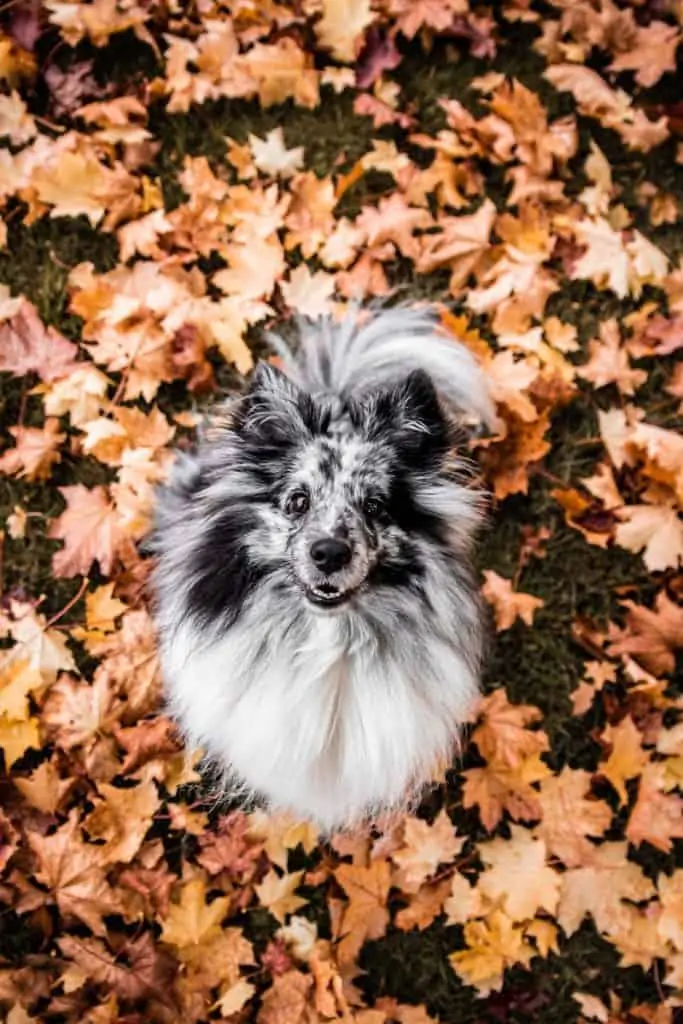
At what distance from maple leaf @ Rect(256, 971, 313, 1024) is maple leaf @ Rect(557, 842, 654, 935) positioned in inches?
27.7

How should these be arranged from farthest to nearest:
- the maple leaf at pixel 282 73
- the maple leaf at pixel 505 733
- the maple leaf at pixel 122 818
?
the maple leaf at pixel 282 73
the maple leaf at pixel 505 733
the maple leaf at pixel 122 818

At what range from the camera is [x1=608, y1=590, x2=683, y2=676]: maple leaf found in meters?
2.81

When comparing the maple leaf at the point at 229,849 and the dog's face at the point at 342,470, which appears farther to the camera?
the maple leaf at the point at 229,849

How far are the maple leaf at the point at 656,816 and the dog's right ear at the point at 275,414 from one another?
1452 millimetres

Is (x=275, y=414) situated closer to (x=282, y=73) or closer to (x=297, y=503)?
(x=297, y=503)

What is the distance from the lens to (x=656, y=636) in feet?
9.29

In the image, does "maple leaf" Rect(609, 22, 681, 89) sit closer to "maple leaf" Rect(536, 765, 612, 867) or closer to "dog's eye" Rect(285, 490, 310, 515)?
"dog's eye" Rect(285, 490, 310, 515)

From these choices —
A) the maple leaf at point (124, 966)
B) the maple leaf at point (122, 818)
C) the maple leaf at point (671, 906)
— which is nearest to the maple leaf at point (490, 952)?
the maple leaf at point (671, 906)

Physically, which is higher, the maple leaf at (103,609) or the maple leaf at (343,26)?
the maple leaf at (343,26)

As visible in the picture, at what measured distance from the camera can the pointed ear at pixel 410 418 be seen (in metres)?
2.04

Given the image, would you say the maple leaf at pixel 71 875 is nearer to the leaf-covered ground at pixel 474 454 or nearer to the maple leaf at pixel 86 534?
the leaf-covered ground at pixel 474 454

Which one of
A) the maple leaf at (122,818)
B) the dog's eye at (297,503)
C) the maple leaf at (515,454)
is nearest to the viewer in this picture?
the dog's eye at (297,503)

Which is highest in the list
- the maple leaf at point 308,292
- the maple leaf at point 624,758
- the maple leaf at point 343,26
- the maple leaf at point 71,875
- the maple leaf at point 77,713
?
the maple leaf at point 343,26

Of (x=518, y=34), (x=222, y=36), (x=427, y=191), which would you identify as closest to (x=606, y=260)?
(x=427, y=191)
